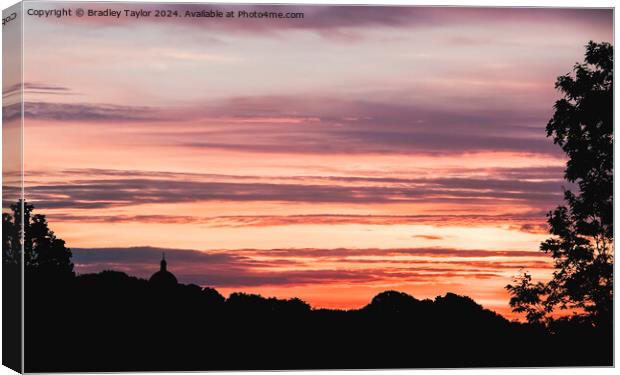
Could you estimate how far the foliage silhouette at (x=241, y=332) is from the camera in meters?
24.8

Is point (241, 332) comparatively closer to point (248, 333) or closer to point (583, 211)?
point (248, 333)

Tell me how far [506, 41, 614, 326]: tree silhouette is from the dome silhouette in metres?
6.66

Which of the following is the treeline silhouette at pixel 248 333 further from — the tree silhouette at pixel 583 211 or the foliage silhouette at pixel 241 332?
the tree silhouette at pixel 583 211

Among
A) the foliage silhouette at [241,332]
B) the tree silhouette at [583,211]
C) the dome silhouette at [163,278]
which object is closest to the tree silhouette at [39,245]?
the foliage silhouette at [241,332]

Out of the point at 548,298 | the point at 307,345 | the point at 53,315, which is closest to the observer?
the point at 53,315

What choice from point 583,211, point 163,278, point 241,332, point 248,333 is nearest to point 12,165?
point 163,278

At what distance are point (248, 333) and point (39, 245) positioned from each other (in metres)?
4.36

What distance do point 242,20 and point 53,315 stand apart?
21.4 ft

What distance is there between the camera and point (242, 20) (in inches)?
1006

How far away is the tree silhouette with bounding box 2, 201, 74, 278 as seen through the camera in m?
24.5

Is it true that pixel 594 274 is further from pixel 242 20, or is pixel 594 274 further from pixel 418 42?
pixel 242 20

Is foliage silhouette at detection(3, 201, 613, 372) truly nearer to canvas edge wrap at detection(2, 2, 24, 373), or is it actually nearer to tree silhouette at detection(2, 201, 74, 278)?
tree silhouette at detection(2, 201, 74, 278)

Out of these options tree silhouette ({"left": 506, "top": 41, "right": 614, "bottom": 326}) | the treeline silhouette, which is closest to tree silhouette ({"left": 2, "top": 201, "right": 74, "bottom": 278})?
the treeline silhouette

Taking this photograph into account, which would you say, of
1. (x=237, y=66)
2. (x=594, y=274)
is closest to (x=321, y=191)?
(x=237, y=66)
